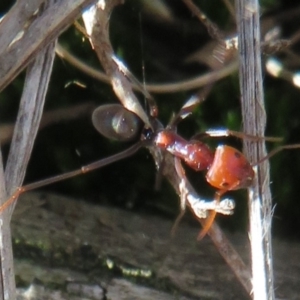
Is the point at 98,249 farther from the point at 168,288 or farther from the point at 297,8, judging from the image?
the point at 297,8

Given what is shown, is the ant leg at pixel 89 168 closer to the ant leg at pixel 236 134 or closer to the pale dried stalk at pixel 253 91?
the ant leg at pixel 236 134

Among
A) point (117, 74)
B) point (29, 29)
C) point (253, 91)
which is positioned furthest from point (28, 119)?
point (253, 91)

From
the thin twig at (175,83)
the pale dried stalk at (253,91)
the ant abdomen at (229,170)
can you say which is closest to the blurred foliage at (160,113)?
the thin twig at (175,83)

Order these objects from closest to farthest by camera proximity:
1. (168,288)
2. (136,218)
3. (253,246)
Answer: (253,246), (168,288), (136,218)

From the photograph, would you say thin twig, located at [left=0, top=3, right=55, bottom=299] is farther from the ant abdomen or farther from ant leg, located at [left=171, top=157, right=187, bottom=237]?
the ant abdomen

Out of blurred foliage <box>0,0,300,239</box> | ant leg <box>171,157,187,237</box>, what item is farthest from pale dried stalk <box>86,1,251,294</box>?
blurred foliage <box>0,0,300,239</box>

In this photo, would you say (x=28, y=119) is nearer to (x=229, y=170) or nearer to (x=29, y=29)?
(x=29, y=29)

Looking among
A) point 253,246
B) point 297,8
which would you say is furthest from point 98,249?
point 297,8
